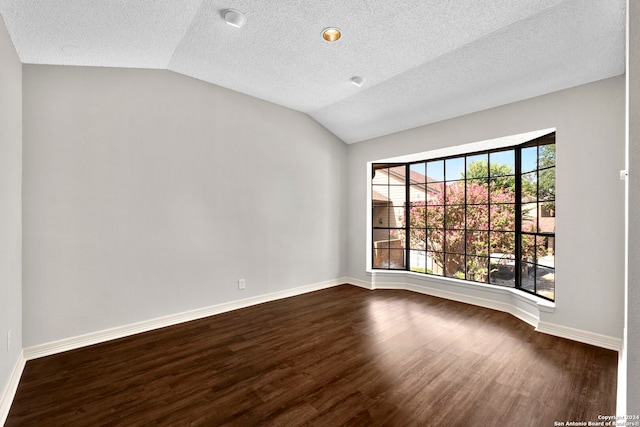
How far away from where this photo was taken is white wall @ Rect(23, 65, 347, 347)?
Answer: 2518 mm

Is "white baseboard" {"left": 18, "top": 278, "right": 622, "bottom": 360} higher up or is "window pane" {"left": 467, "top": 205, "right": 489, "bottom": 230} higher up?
"window pane" {"left": 467, "top": 205, "right": 489, "bottom": 230}

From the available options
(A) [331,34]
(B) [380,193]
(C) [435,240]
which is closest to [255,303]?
(B) [380,193]

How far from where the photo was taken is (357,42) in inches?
101

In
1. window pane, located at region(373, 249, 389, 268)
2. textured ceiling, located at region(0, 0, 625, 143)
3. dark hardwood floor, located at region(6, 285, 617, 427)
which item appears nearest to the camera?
dark hardwood floor, located at region(6, 285, 617, 427)

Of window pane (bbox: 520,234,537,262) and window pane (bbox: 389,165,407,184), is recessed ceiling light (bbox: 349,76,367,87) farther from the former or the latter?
window pane (bbox: 520,234,537,262)

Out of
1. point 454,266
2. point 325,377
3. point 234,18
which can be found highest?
point 234,18

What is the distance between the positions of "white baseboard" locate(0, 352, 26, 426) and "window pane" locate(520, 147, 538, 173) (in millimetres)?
5015

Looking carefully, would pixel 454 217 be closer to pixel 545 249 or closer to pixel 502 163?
pixel 502 163

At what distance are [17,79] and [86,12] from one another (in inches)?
35.1

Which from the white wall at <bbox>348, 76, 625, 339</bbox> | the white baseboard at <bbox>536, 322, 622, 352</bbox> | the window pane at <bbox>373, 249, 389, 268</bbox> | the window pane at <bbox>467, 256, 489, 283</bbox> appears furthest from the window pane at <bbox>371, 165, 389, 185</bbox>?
the white baseboard at <bbox>536, 322, 622, 352</bbox>

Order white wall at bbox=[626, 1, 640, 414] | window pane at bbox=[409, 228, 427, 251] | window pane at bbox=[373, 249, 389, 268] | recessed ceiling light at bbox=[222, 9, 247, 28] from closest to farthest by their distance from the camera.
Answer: white wall at bbox=[626, 1, 640, 414] → recessed ceiling light at bbox=[222, 9, 247, 28] → window pane at bbox=[409, 228, 427, 251] → window pane at bbox=[373, 249, 389, 268]

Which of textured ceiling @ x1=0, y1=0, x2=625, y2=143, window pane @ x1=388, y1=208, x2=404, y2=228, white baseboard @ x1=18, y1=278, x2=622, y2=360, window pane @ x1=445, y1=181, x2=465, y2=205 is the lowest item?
white baseboard @ x1=18, y1=278, x2=622, y2=360

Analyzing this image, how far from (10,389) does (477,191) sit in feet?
16.3

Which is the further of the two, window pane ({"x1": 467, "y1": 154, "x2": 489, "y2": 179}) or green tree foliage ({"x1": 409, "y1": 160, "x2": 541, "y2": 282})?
window pane ({"x1": 467, "y1": 154, "x2": 489, "y2": 179})
